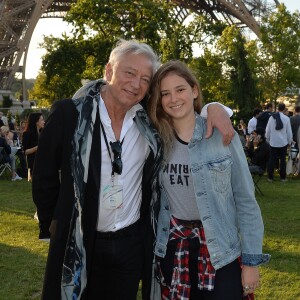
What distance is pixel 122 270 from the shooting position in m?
2.73

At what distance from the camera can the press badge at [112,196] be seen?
259 centimetres

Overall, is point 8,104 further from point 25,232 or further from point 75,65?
point 25,232

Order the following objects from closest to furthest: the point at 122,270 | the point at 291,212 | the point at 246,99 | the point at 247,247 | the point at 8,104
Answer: the point at 247,247
the point at 122,270
the point at 291,212
the point at 246,99
the point at 8,104

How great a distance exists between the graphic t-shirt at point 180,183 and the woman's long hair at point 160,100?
57mm

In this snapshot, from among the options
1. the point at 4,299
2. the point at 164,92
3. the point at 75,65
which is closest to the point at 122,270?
the point at 164,92

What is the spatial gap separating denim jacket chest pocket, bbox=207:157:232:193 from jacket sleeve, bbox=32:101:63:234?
774mm

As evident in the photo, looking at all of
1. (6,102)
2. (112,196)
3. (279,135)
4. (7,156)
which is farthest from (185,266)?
(6,102)

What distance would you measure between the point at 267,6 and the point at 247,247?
1613 inches

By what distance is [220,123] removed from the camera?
2.49 meters

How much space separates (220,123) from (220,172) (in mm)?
248

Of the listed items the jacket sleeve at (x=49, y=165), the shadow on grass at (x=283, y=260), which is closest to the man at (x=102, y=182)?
the jacket sleeve at (x=49, y=165)

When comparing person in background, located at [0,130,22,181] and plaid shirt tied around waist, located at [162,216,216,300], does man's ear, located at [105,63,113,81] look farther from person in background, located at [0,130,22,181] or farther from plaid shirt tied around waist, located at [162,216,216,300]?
person in background, located at [0,130,22,181]

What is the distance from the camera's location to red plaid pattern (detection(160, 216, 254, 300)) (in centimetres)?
247

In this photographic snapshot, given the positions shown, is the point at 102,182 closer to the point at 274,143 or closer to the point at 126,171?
the point at 126,171
